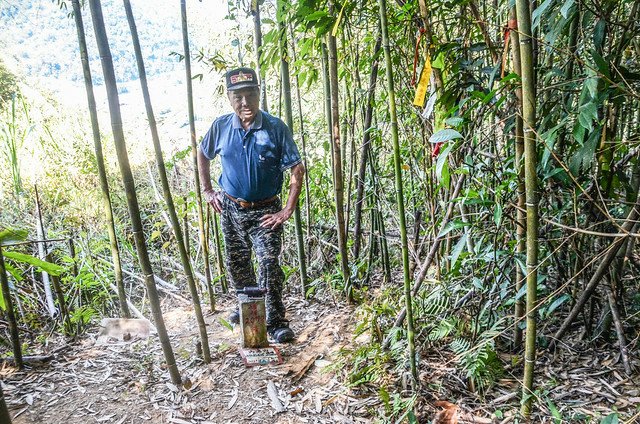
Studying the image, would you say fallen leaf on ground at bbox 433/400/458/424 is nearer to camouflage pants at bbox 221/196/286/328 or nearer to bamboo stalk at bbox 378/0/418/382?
bamboo stalk at bbox 378/0/418/382

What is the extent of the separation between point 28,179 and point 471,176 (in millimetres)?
5709

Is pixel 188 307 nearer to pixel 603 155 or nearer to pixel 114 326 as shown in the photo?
pixel 114 326

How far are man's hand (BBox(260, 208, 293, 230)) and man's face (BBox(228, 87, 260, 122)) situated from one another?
→ 25.8 inches

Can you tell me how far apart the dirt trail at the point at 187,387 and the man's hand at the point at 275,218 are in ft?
2.61

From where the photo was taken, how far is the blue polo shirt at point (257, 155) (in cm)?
277

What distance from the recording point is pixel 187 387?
7.41 feet

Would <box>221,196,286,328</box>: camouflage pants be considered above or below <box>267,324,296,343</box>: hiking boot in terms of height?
above

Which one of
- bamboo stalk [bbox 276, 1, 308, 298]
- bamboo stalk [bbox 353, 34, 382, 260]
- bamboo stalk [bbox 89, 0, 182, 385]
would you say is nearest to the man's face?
bamboo stalk [bbox 276, 1, 308, 298]

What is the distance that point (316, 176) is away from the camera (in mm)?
3896

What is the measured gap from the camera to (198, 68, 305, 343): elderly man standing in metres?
2.76

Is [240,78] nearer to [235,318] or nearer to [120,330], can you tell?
[235,318]

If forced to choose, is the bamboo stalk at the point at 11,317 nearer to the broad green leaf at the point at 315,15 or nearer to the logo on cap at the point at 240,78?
the logo on cap at the point at 240,78

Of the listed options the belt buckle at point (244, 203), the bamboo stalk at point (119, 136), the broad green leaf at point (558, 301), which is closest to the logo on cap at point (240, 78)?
the belt buckle at point (244, 203)

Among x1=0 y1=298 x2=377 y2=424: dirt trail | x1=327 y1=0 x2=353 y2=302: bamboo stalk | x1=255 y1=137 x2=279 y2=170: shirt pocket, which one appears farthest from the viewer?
x1=255 y1=137 x2=279 y2=170: shirt pocket
